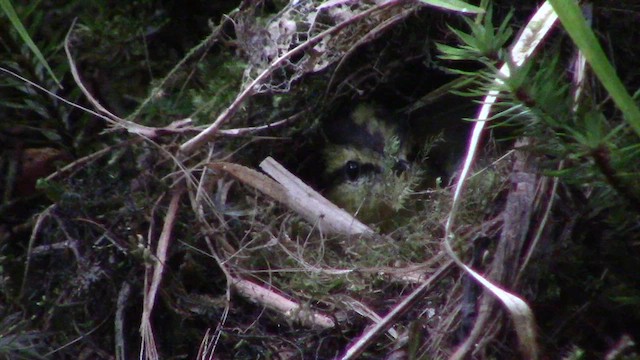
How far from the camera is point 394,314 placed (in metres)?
1.30

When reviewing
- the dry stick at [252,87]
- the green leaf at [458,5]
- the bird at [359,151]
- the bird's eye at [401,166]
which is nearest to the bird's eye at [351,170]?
the bird at [359,151]

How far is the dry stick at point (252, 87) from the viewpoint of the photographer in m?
1.72

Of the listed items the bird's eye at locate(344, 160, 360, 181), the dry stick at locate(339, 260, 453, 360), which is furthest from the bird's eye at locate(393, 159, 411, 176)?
the dry stick at locate(339, 260, 453, 360)

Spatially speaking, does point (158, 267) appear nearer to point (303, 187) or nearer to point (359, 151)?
point (303, 187)

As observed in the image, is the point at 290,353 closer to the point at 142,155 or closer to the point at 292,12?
the point at 142,155

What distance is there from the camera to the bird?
2.11m

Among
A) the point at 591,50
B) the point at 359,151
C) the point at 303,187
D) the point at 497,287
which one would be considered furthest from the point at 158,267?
the point at 591,50

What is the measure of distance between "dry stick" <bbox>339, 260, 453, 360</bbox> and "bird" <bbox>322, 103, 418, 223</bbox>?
75 cm

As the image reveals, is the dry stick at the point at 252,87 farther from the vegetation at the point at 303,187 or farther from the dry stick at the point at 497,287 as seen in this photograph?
the dry stick at the point at 497,287

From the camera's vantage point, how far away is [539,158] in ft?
4.23

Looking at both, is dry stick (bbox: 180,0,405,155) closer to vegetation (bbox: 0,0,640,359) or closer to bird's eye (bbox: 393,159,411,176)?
vegetation (bbox: 0,0,640,359)

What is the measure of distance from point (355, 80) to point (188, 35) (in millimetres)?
458

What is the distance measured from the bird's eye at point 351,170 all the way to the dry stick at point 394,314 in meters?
0.86

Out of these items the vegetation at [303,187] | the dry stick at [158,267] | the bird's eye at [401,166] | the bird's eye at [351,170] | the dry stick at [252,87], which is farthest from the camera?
the bird's eye at [351,170]
